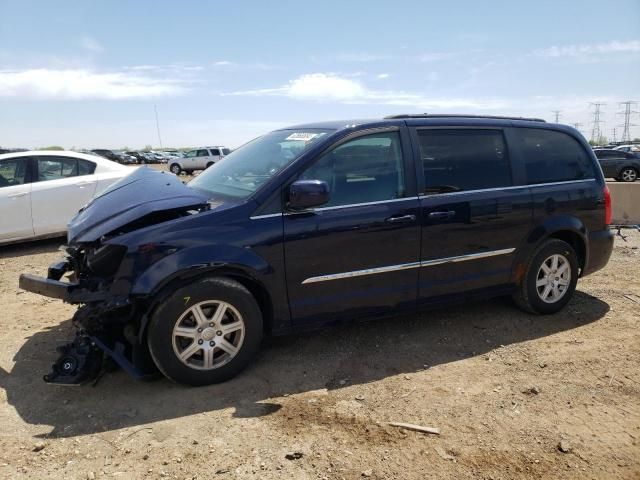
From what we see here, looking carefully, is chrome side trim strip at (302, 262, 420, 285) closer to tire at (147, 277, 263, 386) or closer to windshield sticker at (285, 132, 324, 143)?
tire at (147, 277, 263, 386)

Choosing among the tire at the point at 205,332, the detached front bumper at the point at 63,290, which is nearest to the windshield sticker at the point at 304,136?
the tire at the point at 205,332

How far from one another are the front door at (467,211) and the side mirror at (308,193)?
951 millimetres

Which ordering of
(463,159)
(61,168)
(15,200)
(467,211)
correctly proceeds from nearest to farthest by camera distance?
1. (467,211)
2. (463,159)
3. (15,200)
4. (61,168)

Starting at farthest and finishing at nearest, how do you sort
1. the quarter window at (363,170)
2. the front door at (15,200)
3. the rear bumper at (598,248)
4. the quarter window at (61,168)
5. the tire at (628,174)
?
the tire at (628,174)
the quarter window at (61,168)
the front door at (15,200)
the rear bumper at (598,248)
the quarter window at (363,170)

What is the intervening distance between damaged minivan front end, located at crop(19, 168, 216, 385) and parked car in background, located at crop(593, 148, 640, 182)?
22350 millimetres

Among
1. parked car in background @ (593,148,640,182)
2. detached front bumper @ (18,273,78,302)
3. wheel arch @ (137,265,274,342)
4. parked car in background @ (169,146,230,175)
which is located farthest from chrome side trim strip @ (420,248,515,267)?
parked car in background @ (169,146,230,175)

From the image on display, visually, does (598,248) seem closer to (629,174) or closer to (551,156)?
(551,156)

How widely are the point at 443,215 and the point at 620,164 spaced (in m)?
21.4

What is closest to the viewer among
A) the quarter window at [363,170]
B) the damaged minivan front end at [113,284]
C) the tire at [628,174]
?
the damaged minivan front end at [113,284]

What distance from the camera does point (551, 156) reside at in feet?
15.9

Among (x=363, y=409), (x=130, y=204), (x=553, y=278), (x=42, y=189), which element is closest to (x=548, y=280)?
(x=553, y=278)

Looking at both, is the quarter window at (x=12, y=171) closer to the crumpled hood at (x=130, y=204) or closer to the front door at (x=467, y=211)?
the crumpled hood at (x=130, y=204)

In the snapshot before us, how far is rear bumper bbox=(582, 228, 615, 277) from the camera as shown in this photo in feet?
16.3

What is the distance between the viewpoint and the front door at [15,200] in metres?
7.28
